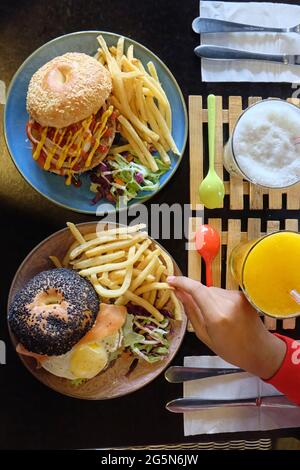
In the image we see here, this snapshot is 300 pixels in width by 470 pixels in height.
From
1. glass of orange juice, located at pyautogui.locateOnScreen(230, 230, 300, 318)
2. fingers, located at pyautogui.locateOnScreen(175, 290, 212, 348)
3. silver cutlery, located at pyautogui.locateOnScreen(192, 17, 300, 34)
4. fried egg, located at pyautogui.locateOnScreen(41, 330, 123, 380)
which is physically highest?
silver cutlery, located at pyautogui.locateOnScreen(192, 17, 300, 34)

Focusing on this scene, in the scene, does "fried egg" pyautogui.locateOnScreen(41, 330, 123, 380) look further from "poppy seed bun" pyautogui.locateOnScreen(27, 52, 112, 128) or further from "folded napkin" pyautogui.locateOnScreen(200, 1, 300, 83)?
"folded napkin" pyautogui.locateOnScreen(200, 1, 300, 83)

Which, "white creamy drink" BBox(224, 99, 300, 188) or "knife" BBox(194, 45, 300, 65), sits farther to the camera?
"knife" BBox(194, 45, 300, 65)

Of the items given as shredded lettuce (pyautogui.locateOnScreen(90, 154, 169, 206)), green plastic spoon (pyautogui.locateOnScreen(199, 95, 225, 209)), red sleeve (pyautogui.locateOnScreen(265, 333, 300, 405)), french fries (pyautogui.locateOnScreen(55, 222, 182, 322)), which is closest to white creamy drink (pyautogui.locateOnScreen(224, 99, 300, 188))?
green plastic spoon (pyautogui.locateOnScreen(199, 95, 225, 209))

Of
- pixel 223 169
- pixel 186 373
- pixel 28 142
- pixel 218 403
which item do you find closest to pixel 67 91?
pixel 28 142

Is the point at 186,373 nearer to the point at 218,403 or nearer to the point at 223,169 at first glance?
the point at 218,403

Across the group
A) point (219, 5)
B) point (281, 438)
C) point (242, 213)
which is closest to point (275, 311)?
point (242, 213)

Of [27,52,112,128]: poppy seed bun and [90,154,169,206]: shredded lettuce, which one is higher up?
[27,52,112,128]: poppy seed bun
